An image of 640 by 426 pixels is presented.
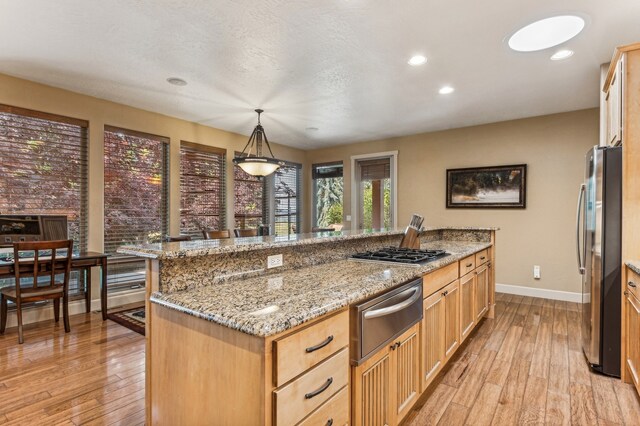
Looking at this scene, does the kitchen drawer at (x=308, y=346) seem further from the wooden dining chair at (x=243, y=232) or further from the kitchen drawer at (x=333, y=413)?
the wooden dining chair at (x=243, y=232)

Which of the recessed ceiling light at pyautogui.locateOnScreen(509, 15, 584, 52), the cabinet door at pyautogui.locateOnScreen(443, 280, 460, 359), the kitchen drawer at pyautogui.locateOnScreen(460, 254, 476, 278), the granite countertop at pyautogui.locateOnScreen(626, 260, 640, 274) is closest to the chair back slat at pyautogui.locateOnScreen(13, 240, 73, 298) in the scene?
the cabinet door at pyautogui.locateOnScreen(443, 280, 460, 359)

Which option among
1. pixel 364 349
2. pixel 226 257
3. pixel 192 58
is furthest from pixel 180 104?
pixel 364 349

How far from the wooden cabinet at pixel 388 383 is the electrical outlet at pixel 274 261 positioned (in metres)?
0.69

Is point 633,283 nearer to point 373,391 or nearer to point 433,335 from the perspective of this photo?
point 433,335

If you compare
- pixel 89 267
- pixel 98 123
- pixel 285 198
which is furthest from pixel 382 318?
pixel 285 198

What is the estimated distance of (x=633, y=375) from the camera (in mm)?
2160

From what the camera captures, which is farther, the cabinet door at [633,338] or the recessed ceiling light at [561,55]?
the recessed ceiling light at [561,55]

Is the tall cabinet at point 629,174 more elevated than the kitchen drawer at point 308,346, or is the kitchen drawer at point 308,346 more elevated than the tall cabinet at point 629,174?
the tall cabinet at point 629,174

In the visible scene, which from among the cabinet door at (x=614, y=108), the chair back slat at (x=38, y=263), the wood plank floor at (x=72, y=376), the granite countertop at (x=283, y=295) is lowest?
the wood plank floor at (x=72, y=376)

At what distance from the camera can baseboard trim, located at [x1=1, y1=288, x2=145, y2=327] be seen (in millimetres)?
3561

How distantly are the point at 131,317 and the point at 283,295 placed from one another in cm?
324

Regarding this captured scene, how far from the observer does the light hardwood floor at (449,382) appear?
6.53 ft

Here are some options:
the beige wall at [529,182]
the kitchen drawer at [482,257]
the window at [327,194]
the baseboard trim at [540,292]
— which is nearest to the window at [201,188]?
the window at [327,194]

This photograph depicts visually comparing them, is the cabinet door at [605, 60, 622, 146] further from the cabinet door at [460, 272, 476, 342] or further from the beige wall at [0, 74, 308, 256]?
the beige wall at [0, 74, 308, 256]
